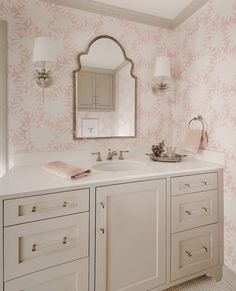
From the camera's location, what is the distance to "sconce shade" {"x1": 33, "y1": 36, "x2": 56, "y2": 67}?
1525 mm

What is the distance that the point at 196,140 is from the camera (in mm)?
1812

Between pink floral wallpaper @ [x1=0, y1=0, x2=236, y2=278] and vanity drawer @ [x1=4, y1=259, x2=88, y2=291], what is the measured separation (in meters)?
0.89

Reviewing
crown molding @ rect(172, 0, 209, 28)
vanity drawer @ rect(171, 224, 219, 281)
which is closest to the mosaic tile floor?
vanity drawer @ rect(171, 224, 219, 281)

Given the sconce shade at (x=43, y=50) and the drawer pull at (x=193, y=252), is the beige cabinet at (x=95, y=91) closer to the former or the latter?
the sconce shade at (x=43, y=50)

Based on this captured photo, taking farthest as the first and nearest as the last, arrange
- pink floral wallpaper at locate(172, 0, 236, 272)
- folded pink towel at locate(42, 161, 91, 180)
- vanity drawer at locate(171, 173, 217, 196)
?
pink floral wallpaper at locate(172, 0, 236, 272)
vanity drawer at locate(171, 173, 217, 196)
folded pink towel at locate(42, 161, 91, 180)

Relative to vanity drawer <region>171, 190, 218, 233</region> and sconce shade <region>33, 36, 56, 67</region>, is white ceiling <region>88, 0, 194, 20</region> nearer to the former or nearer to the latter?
sconce shade <region>33, 36, 56, 67</region>

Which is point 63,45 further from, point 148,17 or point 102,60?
point 148,17

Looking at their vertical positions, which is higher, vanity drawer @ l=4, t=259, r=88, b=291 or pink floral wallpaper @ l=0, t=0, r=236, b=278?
pink floral wallpaper @ l=0, t=0, r=236, b=278

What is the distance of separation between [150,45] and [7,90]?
1375 mm

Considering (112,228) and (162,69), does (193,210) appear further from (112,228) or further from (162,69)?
(162,69)

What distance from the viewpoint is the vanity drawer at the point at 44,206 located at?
1036 millimetres

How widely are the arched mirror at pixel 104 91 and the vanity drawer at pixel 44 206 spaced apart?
29.0 inches

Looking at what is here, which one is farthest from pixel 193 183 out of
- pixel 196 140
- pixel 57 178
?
pixel 57 178

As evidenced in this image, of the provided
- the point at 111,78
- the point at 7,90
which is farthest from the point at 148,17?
the point at 7,90
